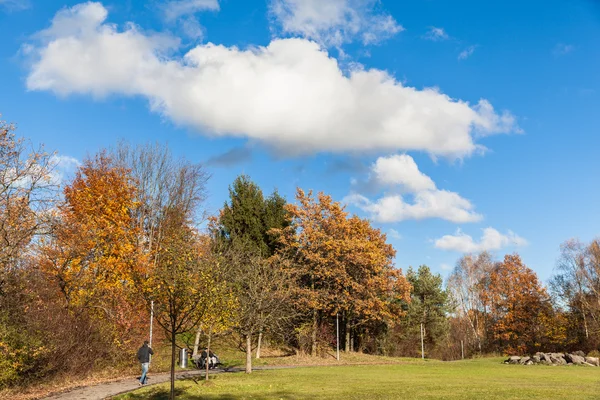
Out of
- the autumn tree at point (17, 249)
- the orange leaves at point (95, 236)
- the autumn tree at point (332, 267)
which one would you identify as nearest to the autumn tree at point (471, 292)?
the autumn tree at point (332, 267)

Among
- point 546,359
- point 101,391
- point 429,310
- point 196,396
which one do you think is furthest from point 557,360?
point 101,391

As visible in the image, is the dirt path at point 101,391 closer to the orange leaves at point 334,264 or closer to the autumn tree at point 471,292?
the orange leaves at point 334,264

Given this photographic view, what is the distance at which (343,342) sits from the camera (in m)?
48.6

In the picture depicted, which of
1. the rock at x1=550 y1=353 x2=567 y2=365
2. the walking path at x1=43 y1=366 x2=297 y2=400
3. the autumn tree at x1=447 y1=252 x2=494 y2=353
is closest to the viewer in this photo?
the walking path at x1=43 y1=366 x2=297 y2=400

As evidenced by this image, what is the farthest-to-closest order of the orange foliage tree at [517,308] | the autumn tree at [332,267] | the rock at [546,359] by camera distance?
the orange foliage tree at [517,308], the autumn tree at [332,267], the rock at [546,359]

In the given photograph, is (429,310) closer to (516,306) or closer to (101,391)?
(516,306)

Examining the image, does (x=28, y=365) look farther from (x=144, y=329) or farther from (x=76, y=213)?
(x=76, y=213)

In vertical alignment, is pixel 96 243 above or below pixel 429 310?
above

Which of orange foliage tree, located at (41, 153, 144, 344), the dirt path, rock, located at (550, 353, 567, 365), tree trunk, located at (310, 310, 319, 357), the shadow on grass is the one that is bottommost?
rock, located at (550, 353, 567, 365)

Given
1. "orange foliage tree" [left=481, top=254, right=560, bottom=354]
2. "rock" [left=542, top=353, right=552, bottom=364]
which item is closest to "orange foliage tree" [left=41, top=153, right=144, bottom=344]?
"rock" [left=542, top=353, right=552, bottom=364]

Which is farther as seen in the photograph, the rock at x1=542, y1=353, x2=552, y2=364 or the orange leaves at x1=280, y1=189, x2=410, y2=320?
the orange leaves at x1=280, y1=189, x2=410, y2=320

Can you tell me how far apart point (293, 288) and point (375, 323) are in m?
15.7

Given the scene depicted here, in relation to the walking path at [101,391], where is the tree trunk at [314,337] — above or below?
above

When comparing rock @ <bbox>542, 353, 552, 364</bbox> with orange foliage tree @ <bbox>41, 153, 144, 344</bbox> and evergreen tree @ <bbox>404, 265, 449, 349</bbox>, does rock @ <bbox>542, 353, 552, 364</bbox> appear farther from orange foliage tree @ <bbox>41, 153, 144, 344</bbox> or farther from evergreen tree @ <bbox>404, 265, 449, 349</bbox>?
orange foliage tree @ <bbox>41, 153, 144, 344</bbox>
